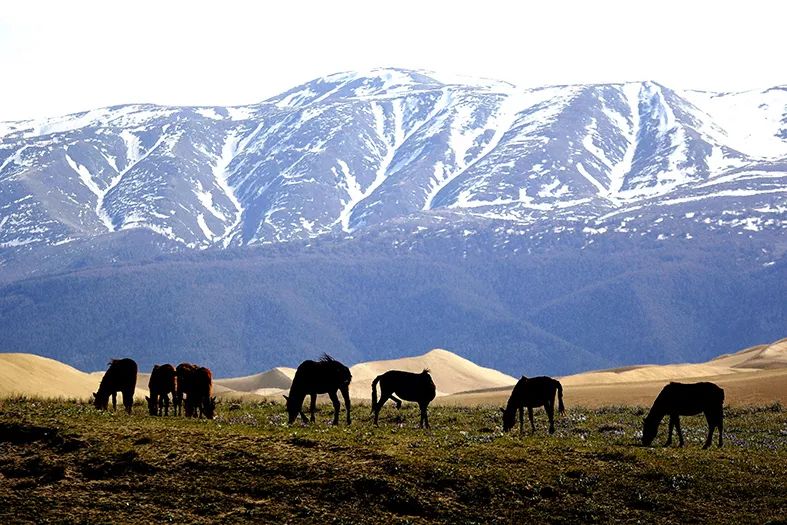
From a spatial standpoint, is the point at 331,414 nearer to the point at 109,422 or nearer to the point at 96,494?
the point at 109,422

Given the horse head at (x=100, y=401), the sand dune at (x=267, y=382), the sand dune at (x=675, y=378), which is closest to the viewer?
the horse head at (x=100, y=401)

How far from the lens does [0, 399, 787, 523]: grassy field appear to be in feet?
87.5

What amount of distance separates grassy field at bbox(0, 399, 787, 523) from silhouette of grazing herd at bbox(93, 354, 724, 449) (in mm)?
2196

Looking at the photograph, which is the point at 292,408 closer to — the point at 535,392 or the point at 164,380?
the point at 164,380

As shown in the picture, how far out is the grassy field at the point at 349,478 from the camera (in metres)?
26.7

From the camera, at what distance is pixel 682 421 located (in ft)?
142

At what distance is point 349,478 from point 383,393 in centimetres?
1168

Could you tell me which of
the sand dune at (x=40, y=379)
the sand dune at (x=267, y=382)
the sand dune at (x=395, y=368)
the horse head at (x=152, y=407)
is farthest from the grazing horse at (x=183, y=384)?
the sand dune at (x=267, y=382)

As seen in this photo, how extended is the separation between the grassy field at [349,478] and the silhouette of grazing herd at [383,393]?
220cm

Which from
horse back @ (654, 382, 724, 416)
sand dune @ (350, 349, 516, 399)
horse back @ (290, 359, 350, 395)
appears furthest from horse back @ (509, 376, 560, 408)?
sand dune @ (350, 349, 516, 399)

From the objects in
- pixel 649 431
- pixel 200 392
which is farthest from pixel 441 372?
pixel 649 431

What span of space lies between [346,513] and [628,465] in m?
7.12

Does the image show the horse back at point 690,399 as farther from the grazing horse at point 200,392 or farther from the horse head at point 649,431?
the grazing horse at point 200,392

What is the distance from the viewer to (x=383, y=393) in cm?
3950
